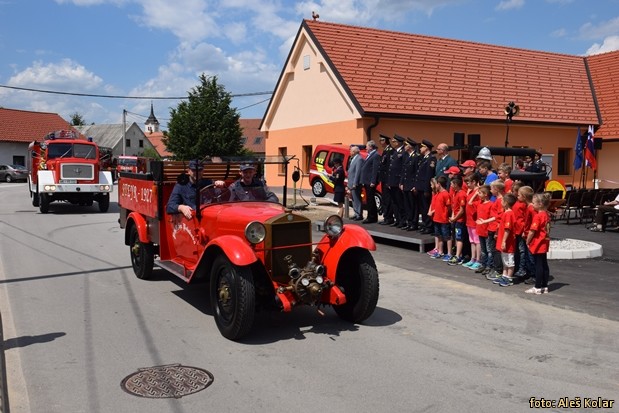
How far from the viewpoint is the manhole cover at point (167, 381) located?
445 centimetres

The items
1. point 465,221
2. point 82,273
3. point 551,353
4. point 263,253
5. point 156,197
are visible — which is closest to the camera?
point 551,353

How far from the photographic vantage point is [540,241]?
7805 millimetres

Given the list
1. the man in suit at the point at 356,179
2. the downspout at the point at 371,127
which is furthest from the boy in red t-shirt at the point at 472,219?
the downspout at the point at 371,127

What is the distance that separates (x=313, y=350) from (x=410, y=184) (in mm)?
6883

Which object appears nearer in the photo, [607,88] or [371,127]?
[371,127]

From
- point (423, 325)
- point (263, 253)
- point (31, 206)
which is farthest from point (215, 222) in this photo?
Result: point (31, 206)

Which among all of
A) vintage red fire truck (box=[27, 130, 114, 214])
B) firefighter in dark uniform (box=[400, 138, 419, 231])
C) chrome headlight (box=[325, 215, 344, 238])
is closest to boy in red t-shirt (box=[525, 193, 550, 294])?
chrome headlight (box=[325, 215, 344, 238])

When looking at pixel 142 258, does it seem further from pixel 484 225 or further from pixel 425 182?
pixel 425 182

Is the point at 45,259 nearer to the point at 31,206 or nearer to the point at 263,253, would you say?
the point at 263,253

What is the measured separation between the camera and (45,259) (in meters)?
10.4

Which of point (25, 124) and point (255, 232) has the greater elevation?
point (25, 124)

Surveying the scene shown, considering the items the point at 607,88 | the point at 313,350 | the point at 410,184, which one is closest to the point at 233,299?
the point at 313,350

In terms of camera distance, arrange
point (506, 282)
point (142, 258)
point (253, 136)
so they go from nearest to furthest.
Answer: point (506, 282) < point (142, 258) < point (253, 136)

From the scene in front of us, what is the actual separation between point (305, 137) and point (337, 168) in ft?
41.3
